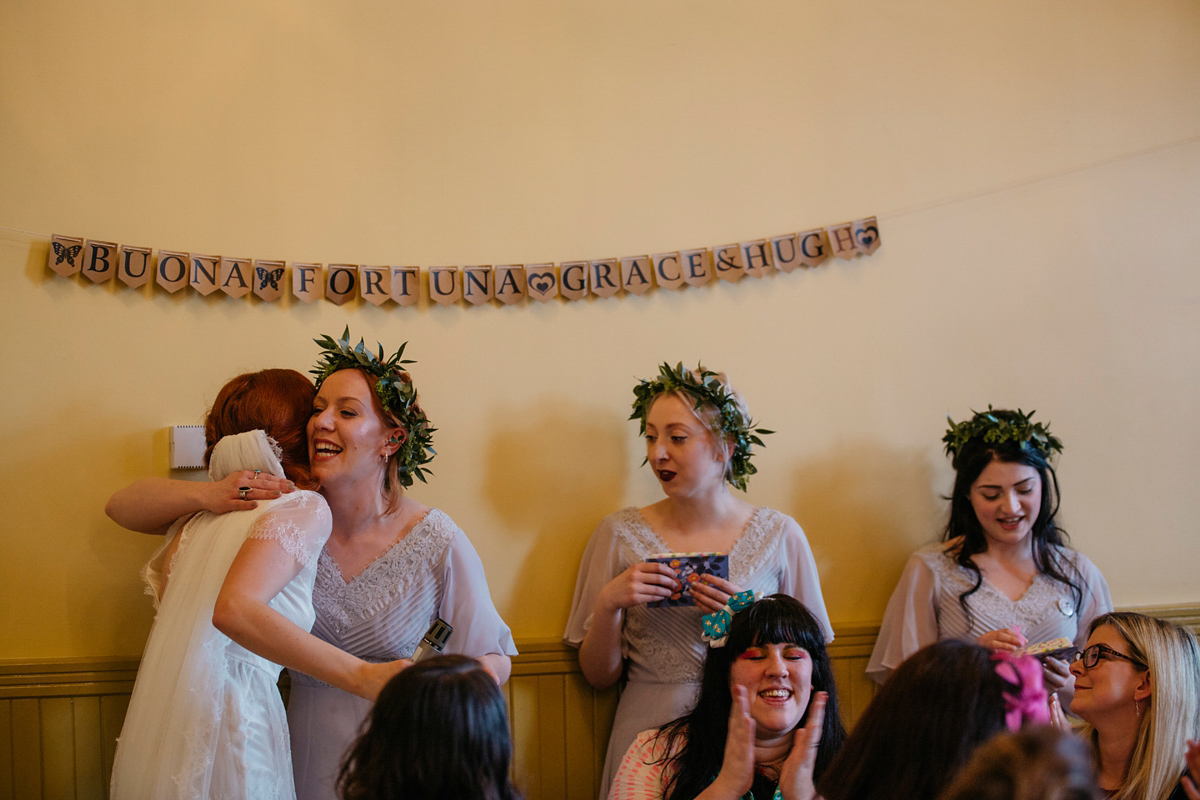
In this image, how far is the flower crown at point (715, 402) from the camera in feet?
8.63

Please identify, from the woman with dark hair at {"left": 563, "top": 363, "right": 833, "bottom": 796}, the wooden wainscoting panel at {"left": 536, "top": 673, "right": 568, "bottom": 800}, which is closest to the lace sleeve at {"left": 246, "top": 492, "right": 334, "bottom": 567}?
the woman with dark hair at {"left": 563, "top": 363, "right": 833, "bottom": 796}

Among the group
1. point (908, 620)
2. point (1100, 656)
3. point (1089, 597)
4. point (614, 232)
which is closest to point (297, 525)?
point (614, 232)

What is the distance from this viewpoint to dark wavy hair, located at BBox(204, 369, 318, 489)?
2.22 m

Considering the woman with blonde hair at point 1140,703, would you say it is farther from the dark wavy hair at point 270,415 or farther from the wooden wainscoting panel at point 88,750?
the wooden wainscoting panel at point 88,750

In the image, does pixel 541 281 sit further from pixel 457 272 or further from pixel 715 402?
pixel 715 402

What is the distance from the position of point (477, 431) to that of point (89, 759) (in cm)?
142

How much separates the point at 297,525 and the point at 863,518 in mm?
1933

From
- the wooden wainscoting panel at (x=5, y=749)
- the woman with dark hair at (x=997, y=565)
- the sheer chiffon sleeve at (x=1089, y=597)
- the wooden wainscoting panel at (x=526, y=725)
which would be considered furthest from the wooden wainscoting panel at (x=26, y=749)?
the sheer chiffon sleeve at (x=1089, y=597)

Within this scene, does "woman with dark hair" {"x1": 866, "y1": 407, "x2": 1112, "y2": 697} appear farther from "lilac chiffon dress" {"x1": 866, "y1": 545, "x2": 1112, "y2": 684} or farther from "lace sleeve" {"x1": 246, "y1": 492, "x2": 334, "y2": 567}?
"lace sleeve" {"x1": 246, "y1": 492, "x2": 334, "y2": 567}

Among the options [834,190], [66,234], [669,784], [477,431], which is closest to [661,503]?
[477,431]

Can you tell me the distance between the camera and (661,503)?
9.12ft

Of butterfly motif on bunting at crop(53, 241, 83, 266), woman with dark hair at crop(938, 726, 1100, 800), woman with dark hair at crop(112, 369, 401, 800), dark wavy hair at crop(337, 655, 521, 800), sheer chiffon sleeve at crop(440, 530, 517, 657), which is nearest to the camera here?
woman with dark hair at crop(938, 726, 1100, 800)

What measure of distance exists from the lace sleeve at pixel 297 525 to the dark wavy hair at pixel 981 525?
1925 mm

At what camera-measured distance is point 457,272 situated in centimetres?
286
